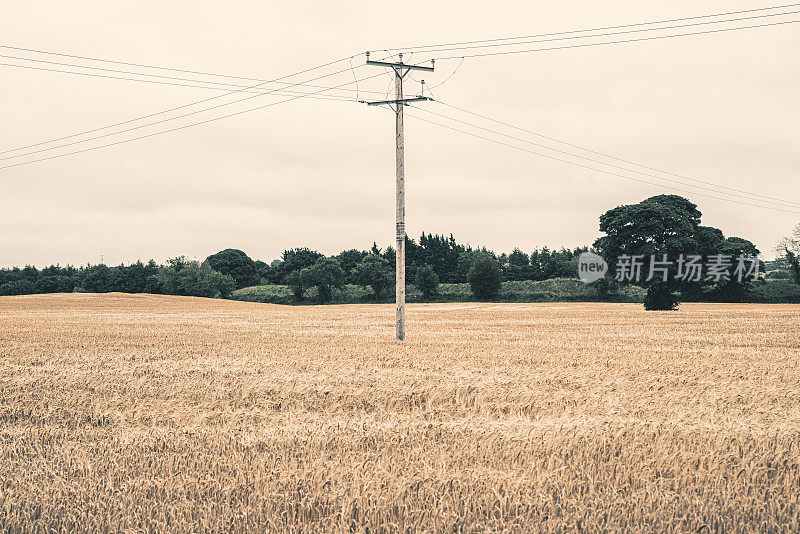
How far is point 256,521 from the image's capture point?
5.28 m

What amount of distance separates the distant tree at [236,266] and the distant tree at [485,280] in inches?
2525

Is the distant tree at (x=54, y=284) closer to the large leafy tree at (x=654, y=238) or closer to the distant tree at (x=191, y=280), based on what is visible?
the distant tree at (x=191, y=280)

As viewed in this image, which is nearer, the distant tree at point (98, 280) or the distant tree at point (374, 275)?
the distant tree at point (374, 275)

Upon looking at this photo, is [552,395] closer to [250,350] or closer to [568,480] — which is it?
[568,480]

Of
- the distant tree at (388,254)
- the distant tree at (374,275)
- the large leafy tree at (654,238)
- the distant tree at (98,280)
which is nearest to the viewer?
the large leafy tree at (654,238)

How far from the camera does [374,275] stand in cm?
10488

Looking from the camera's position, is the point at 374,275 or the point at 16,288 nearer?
the point at 374,275


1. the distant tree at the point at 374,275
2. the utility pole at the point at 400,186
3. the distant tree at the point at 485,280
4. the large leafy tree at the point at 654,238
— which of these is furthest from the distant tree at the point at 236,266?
the utility pole at the point at 400,186

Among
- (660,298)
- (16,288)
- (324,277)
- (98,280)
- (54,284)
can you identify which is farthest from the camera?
(98,280)

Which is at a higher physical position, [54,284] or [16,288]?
[54,284]

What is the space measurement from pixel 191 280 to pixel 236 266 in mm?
38784

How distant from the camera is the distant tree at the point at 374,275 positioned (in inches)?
4134

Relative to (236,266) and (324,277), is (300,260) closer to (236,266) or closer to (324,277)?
(236,266)

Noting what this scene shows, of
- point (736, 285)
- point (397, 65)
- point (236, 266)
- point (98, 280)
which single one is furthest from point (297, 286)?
point (397, 65)
